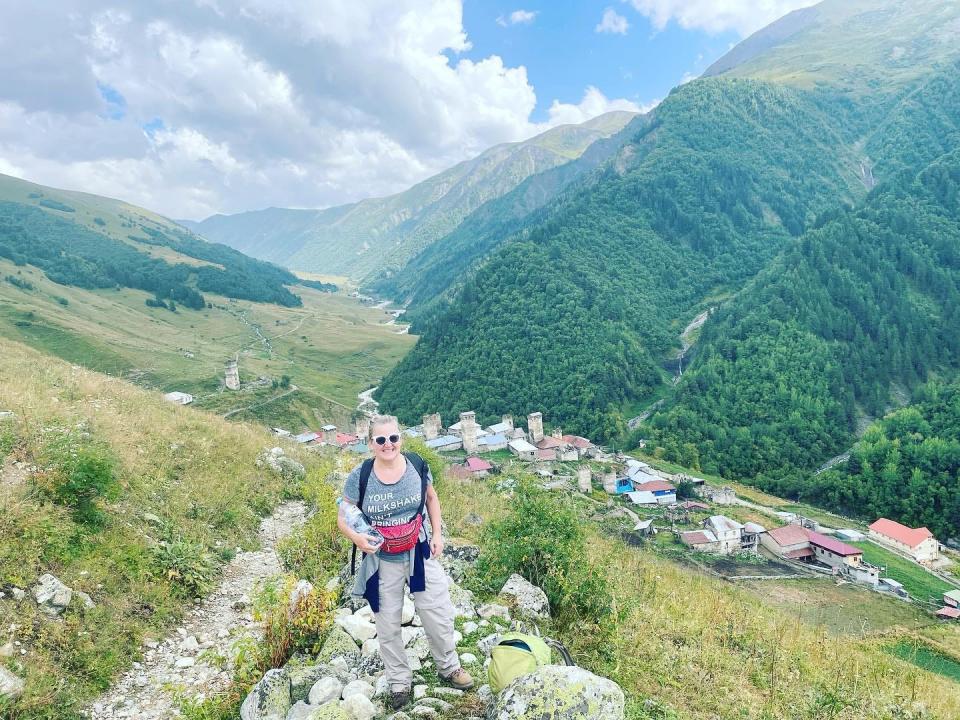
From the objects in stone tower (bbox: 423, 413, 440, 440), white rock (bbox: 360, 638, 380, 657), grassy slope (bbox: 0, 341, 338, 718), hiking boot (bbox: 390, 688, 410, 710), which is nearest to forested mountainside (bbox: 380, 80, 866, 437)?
stone tower (bbox: 423, 413, 440, 440)

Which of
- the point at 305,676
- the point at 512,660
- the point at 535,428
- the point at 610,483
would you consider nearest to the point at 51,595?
the point at 305,676

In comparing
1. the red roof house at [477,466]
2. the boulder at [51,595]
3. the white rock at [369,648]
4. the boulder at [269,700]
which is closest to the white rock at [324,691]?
the boulder at [269,700]

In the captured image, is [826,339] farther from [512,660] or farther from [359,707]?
[359,707]

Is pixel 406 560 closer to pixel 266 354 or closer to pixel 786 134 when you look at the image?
pixel 266 354

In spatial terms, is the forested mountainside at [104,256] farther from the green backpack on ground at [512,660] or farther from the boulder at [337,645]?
the green backpack on ground at [512,660]

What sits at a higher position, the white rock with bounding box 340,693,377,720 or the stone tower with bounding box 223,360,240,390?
the white rock with bounding box 340,693,377,720

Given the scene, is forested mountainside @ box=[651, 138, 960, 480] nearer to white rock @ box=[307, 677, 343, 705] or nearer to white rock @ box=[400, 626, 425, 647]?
white rock @ box=[400, 626, 425, 647]
